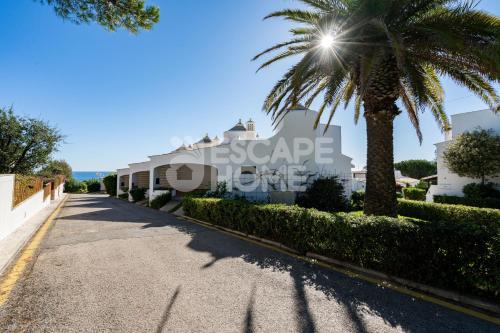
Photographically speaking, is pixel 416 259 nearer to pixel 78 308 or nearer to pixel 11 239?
pixel 78 308

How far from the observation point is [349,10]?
23.0 feet

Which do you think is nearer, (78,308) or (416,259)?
(78,308)

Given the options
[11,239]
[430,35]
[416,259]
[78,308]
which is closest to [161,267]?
[78,308]

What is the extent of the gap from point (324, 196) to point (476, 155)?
8601mm

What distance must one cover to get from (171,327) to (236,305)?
976 mm

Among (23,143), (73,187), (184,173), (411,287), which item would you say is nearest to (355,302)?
(411,287)

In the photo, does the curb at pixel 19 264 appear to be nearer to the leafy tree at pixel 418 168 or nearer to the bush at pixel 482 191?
the bush at pixel 482 191

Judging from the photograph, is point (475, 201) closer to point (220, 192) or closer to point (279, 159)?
point (279, 159)

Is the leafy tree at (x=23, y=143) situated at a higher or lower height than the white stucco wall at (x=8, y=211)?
higher

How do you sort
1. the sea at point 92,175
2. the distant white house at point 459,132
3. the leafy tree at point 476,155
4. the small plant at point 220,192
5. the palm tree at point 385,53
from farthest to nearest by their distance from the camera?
the sea at point 92,175, the distant white house at point 459,132, the small plant at point 220,192, the leafy tree at point 476,155, the palm tree at point 385,53

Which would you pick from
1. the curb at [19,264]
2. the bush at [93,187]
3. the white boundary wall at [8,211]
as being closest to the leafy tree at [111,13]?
the white boundary wall at [8,211]

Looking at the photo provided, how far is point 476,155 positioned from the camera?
13648 mm

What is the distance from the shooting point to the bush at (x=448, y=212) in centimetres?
1008

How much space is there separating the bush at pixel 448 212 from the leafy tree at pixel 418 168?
43.6 m
